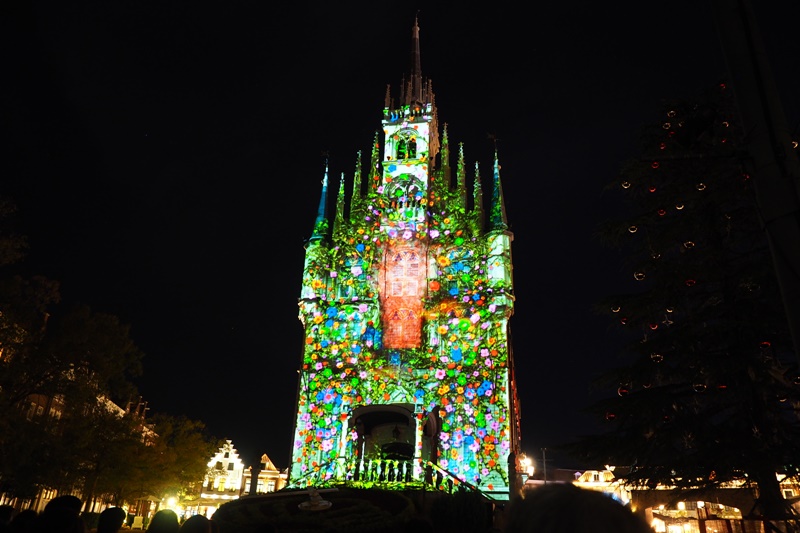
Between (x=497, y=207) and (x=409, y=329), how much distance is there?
8.96 meters

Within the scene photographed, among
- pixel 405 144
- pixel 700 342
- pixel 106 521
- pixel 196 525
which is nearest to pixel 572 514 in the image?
pixel 196 525

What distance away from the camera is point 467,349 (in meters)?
30.5

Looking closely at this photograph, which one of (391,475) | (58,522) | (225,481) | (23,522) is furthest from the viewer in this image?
(225,481)

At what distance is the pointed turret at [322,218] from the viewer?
35.4 metres

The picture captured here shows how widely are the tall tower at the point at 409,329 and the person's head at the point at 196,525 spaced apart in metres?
19.2

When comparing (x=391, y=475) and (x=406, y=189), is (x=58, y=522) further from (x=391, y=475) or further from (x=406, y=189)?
(x=406, y=189)

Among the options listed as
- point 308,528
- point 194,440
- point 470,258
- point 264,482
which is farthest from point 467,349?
point 264,482

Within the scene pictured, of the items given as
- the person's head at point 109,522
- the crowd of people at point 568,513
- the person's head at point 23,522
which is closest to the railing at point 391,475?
the person's head at point 109,522

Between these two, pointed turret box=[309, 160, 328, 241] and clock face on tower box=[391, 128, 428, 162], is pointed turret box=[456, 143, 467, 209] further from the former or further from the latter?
pointed turret box=[309, 160, 328, 241]

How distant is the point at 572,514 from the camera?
219 centimetres

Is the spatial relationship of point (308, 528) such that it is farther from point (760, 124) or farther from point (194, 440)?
point (194, 440)

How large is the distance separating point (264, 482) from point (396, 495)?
38.8 metres

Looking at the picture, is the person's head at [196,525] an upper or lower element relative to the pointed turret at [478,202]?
lower

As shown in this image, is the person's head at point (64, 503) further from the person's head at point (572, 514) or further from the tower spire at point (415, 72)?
the tower spire at point (415, 72)
